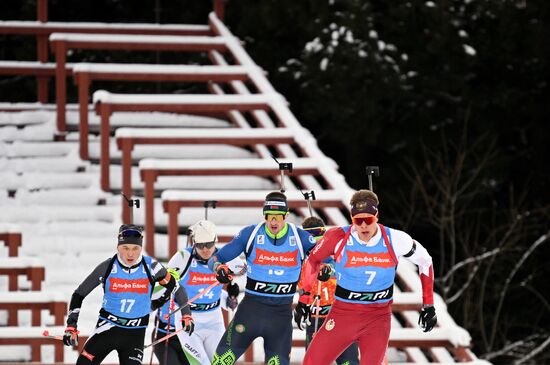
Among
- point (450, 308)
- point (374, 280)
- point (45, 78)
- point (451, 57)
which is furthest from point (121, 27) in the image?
point (374, 280)

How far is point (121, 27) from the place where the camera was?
23.2m

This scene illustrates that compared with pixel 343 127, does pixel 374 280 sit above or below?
above

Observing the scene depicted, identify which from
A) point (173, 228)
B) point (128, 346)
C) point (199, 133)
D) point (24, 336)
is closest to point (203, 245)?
point (128, 346)

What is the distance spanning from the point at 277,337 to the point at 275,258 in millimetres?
673

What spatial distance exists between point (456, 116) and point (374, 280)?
12.2 metres

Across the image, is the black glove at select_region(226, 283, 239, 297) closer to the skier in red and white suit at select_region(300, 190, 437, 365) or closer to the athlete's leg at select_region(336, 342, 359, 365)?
the athlete's leg at select_region(336, 342, 359, 365)

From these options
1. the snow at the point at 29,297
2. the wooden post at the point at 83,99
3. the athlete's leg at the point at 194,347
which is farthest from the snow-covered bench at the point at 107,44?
the athlete's leg at the point at 194,347

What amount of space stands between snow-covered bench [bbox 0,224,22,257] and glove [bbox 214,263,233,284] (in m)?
5.12

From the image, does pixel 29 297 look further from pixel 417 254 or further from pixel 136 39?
pixel 136 39

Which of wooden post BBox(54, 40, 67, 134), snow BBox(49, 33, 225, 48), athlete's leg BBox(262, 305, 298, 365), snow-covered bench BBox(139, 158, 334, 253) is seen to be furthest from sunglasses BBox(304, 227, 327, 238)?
snow BBox(49, 33, 225, 48)

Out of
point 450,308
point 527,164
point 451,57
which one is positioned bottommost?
point 450,308

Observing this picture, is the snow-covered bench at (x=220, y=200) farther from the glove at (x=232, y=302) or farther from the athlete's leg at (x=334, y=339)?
the athlete's leg at (x=334, y=339)

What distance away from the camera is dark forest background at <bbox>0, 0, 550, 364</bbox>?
22.6 m

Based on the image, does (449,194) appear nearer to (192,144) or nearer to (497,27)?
(497,27)
